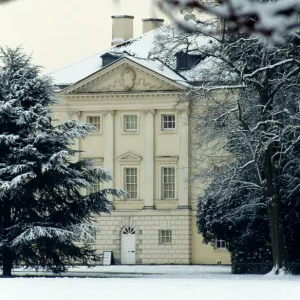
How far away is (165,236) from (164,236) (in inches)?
2.3

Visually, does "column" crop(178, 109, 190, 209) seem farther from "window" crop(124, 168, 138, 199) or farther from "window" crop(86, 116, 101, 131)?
"window" crop(86, 116, 101, 131)

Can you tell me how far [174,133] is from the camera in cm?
5353

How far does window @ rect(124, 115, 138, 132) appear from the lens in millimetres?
53875

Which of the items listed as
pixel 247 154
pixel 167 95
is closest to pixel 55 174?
pixel 247 154

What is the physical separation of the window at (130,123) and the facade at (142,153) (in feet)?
0.16

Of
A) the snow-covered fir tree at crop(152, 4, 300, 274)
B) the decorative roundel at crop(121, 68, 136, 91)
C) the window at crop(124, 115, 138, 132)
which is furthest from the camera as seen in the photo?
the window at crop(124, 115, 138, 132)

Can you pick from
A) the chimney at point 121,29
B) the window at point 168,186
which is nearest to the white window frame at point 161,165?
the window at point 168,186

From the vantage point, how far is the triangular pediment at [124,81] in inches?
2055

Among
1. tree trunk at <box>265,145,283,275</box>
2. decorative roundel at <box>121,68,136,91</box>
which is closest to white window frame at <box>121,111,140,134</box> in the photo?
decorative roundel at <box>121,68,136,91</box>

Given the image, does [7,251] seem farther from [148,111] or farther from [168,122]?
[168,122]

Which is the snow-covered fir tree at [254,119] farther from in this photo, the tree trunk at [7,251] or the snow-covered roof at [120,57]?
the snow-covered roof at [120,57]

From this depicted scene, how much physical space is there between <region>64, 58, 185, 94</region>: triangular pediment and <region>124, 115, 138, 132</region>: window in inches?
60.4

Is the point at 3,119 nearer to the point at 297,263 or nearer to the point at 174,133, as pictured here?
the point at 297,263

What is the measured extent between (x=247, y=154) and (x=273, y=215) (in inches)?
93.9
